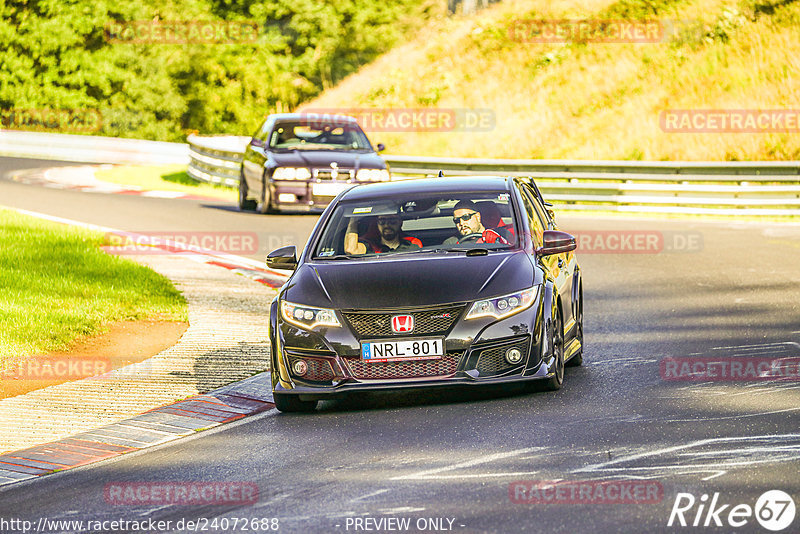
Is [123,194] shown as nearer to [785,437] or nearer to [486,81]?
[486,81]

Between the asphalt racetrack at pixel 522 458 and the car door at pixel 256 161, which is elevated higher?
the asphalt racetrack at pixel 522 458

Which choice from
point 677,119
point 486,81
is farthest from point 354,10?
point 677,119

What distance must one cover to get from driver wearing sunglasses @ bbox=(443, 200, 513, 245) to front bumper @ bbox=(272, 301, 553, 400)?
1.02 meters

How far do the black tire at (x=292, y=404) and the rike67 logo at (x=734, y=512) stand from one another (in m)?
3.58

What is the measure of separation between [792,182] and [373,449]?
19.4 metres

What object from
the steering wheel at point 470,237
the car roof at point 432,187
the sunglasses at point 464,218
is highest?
the car roof at point 432,187

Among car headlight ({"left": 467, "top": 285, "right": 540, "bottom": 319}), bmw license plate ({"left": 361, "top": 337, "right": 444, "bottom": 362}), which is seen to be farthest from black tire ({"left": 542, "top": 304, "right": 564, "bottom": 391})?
bmw license plate ({"left": 361, "top": 337, "right": 444, "bottom": 362})

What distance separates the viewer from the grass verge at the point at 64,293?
12.3 m

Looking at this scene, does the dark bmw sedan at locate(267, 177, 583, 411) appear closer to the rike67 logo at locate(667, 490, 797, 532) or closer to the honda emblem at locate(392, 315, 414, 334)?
the honda emblem at locate(392, 315, 414, 334)

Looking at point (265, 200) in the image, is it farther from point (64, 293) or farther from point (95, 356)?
A: point (95, 356)

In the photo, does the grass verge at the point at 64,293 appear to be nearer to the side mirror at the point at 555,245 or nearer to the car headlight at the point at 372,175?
the side mirror at the point at 555,245

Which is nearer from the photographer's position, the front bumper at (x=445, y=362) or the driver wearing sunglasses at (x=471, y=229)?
the front bumper at (x=445, y=362)

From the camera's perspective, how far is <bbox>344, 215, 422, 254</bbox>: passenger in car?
32.1 feet

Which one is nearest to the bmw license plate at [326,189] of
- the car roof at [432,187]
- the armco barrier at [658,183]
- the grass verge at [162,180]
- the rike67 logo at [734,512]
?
the armco barrier at [658,183]
